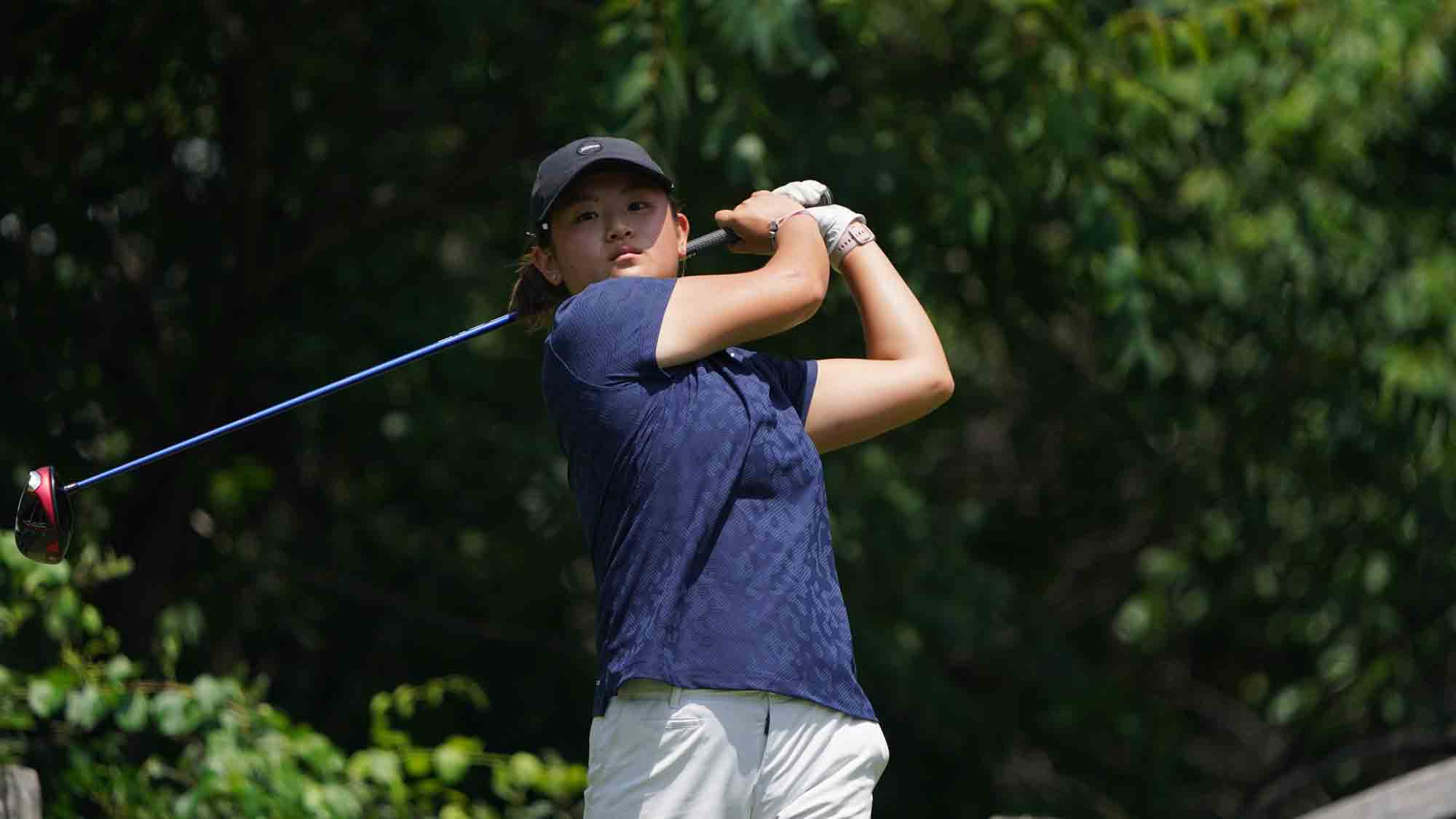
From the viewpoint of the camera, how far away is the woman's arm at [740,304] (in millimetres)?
2557

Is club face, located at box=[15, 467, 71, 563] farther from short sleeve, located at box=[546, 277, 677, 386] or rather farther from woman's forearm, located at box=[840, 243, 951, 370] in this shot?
woman's forearm, located at box=[840, 243, 951, 370]

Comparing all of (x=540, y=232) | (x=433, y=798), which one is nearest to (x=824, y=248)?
(x=540, y=232)

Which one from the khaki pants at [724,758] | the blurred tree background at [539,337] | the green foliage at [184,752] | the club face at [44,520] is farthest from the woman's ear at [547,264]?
the blurred tree background at [539,337]

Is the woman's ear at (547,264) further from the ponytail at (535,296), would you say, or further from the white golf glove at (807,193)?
the white golf glove at (807,193)

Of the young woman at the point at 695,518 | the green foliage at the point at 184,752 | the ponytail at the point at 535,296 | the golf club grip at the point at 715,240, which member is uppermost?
the golf club grip at the point at 715,240

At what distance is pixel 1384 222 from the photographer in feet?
20.6

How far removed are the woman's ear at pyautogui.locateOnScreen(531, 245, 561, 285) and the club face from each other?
3.03 ft

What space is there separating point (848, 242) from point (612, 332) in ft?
1.45

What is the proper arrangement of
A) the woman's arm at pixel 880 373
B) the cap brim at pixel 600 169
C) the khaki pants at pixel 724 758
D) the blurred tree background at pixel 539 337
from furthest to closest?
the blurred tree background at pixel 539 337 → the woman's arm at pixel 880 373 → the cap brim at pixel 600 169 → the khaki pants at pixel 724 758

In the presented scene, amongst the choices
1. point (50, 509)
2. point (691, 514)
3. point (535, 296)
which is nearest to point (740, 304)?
point (691, 514)

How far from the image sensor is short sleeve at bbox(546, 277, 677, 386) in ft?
8.36

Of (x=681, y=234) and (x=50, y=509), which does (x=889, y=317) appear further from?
(x=50, y=509)

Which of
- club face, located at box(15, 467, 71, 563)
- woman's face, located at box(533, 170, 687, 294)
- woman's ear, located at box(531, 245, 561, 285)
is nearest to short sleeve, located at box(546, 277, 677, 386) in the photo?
woman's face, located at box(533, 170, 687, 294)

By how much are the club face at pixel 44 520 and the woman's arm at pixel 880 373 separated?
4.05 ft
